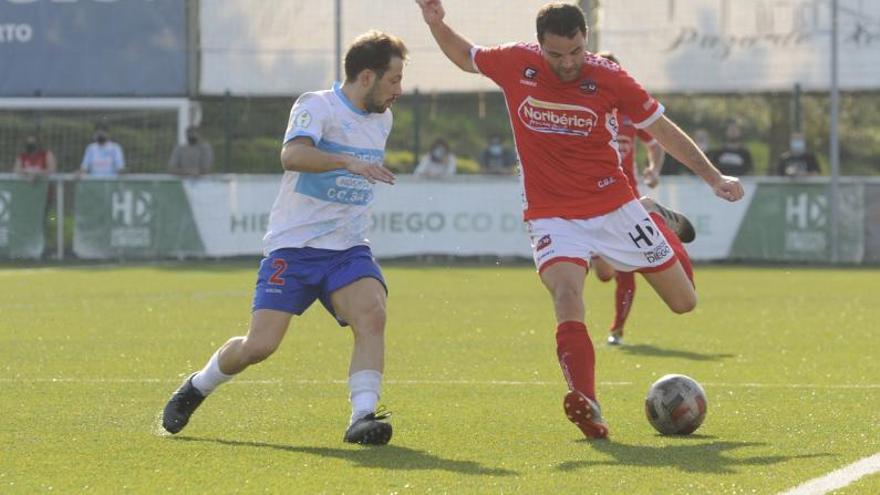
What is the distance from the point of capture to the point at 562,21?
7.82 metres

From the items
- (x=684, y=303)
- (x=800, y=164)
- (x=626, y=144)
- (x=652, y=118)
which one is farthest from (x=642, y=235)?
(x=800, y=164)

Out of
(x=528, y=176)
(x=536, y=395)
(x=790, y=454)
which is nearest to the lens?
(x=790, y=454)

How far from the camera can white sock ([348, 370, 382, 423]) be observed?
25.1ft

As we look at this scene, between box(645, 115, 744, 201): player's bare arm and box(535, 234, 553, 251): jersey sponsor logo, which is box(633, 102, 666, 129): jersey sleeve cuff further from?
box(535, 234, 553, 251): jersey sponsor logo

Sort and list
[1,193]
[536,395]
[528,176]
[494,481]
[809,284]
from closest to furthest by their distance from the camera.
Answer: [494,481] < [528,176] < [536,395] < [809,284] < [1,193]

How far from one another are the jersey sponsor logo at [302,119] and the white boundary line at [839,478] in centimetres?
267

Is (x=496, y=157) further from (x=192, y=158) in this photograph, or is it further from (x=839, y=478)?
(x=839, y=478)

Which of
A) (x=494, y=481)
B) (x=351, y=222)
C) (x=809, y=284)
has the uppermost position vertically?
(x=351, y=222)

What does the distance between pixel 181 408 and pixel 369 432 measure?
0.97m

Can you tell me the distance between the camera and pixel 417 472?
22.3 ft

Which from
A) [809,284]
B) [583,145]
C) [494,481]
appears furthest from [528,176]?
[809,284]

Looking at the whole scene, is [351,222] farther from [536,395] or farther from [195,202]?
[195,202]

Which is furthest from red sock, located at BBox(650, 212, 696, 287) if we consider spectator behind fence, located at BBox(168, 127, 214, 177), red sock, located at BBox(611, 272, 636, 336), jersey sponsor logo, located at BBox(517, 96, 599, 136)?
spectator behind fence, located at BBox(168, 127, 214, 177)

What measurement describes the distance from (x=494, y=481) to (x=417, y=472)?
385mm
